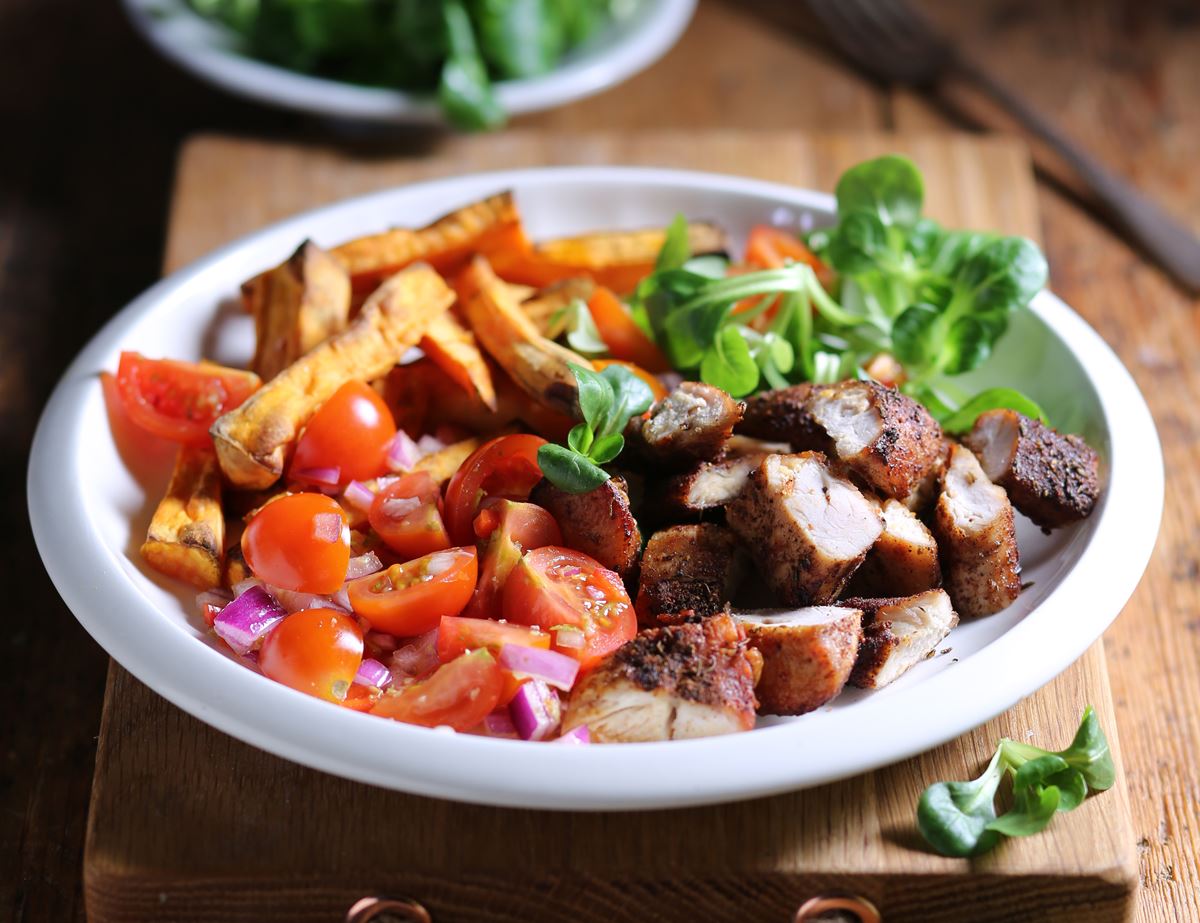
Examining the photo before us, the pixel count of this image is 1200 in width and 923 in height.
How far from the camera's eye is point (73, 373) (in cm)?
327

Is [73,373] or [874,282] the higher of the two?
[874,282]

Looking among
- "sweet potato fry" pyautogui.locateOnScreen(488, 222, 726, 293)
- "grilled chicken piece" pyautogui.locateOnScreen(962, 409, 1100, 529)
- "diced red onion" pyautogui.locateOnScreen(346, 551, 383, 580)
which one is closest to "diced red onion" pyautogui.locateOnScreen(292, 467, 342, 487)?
"diced red onion" pyautogui.locateOnScreen(346, 551, 383, 580)

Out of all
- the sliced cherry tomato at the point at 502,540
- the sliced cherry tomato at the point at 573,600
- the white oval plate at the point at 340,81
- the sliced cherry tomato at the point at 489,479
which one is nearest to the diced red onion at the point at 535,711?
the sliced cherry tomato at the point at 573,600

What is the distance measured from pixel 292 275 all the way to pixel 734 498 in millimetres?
1277

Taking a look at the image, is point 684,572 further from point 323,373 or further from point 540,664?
point 323,373

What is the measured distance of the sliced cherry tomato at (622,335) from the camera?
3.50m

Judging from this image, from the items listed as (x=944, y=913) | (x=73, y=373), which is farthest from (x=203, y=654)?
(x=944, y=913)

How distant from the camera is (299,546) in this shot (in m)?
2.79

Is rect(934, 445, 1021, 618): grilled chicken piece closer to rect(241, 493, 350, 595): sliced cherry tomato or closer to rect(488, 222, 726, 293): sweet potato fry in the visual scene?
rect(488, 222, 726, 293): sweet potato fry

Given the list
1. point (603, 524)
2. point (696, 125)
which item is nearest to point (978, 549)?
point (603, 524)

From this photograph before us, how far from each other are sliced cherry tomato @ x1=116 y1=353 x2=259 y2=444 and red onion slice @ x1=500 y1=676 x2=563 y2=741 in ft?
3.56

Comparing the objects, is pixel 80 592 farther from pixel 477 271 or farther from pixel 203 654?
pixel 477 271

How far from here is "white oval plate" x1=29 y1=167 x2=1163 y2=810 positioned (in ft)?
7.61

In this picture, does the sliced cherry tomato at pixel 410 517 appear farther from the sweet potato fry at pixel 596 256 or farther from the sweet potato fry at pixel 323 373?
the sweet potato fry at pixel 596 256
